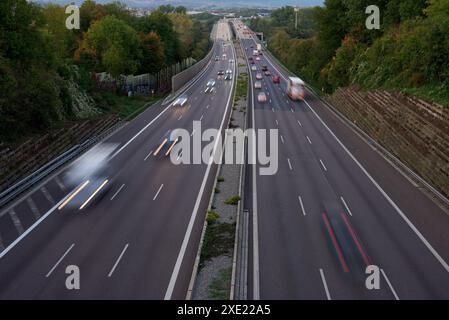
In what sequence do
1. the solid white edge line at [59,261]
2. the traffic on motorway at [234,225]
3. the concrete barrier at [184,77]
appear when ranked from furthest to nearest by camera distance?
the concrete barrier at [184,77], the solid white edge line at [59,261], the traffic on motorway at [234,225]

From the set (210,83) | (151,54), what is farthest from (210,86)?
(151,54)

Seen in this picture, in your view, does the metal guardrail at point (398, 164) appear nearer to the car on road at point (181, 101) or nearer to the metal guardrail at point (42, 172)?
the car on road at point (181, 101)

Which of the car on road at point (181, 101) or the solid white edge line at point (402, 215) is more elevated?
the car on road at point (181, 101)

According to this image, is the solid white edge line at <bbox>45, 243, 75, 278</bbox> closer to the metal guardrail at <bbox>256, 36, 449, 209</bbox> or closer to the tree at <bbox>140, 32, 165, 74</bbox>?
the metal guardrail at <bbox>256, 36, 449, 209</bbox>

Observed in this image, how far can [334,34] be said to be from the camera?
88.1 m

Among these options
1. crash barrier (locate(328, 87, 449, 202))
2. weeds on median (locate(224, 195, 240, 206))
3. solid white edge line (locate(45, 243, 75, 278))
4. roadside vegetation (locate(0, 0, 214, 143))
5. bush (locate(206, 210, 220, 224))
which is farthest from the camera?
roadside vegetation (locate(0, 0, 214, 143))

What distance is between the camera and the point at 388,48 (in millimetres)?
62312

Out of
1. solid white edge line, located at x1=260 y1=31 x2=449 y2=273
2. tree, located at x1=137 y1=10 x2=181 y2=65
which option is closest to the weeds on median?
solid white edge line, located at x1=260 y1=31 x2=449 y2=273

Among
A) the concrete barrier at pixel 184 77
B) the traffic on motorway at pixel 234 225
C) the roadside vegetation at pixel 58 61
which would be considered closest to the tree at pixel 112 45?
the roadside vegetation at pixel 58 61

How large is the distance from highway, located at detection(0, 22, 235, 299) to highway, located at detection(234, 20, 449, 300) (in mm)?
4290

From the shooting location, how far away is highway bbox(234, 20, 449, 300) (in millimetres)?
20469

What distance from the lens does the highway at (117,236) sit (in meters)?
20.2

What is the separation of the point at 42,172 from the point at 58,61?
2437cm

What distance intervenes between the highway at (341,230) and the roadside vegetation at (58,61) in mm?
22040
